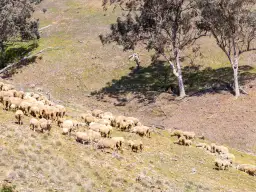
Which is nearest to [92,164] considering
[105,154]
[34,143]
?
[105,154]

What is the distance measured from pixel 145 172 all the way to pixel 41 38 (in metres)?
62.3

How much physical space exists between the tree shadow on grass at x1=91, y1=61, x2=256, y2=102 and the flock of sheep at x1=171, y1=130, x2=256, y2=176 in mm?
16676

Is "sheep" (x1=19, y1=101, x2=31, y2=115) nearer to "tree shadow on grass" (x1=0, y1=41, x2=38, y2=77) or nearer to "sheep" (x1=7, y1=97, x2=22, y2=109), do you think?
"sheep" (x1=7, y1=97, x2=22, y2=109)

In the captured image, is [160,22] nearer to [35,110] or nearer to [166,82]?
[166,82]

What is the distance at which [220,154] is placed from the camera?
26.7 m

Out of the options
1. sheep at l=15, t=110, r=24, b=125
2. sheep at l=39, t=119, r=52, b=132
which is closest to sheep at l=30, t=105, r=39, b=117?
sheep at l=15, t=110, r=24, b=125

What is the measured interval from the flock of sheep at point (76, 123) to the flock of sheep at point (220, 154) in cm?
334

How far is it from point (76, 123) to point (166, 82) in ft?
99.2

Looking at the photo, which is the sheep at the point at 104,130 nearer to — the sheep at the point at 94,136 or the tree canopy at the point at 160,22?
the sheep at the point at 94,136

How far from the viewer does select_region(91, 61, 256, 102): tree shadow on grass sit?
48.3m

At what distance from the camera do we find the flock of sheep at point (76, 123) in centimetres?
2236

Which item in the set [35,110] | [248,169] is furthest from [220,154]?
[35,110]

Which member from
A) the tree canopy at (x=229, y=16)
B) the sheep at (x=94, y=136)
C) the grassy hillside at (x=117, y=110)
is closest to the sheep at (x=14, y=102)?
the grassy hillside at (x=117, y=110)

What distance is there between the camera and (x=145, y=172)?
20.2 meters
